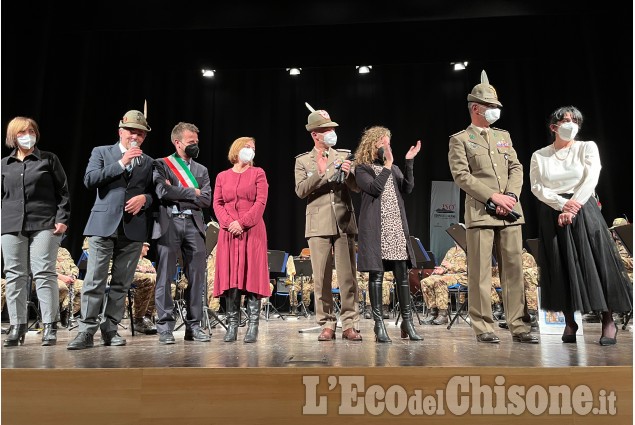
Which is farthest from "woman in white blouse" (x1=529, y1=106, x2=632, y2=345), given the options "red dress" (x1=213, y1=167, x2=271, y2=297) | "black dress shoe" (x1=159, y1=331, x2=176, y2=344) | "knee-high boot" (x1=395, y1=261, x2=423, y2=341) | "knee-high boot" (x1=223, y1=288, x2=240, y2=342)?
"black dress shoe" (x1=159, y1=331, x2=176, y2=344)

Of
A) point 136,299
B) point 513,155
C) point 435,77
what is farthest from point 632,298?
point 435,77

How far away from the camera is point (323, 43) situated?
7.82 meters

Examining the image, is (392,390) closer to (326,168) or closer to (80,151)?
(326,168)

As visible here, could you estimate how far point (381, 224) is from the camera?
3.96 metres

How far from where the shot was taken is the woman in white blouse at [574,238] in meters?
3.71

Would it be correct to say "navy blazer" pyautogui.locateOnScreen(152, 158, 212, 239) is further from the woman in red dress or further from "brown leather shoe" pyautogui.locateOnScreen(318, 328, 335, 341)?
"brown leather shoe" pyautogui.locateOnScreen(318, 328, 335, 341)

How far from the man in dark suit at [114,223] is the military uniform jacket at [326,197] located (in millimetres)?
1136

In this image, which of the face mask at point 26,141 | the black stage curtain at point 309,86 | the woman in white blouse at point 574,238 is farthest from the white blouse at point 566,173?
the black stage curtain at point 309,86

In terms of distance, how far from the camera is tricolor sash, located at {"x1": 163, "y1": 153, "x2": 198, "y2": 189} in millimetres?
4238

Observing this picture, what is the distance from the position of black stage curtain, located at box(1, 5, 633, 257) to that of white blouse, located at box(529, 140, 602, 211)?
3930mm

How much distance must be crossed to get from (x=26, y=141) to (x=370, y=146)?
242 centimetres

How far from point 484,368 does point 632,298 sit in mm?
2024

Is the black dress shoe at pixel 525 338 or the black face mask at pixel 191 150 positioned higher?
the black face mask at pixel 191 150

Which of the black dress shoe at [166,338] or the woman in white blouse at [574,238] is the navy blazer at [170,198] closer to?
the black dress shoe at [166,338]
